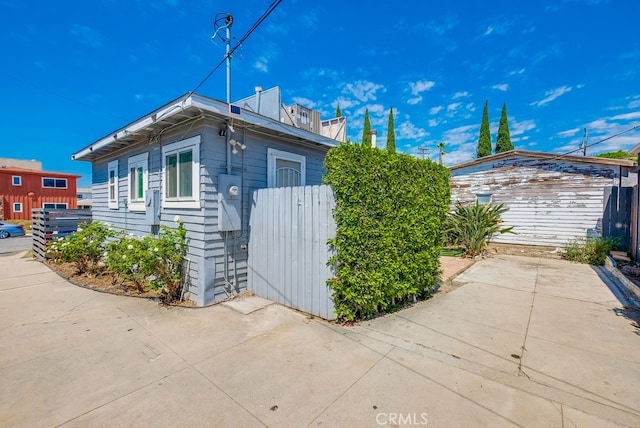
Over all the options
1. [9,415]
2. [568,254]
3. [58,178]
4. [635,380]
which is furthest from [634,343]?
[58,178]

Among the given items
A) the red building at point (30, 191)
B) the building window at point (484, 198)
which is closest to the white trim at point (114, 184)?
the building window at point (484, 198)

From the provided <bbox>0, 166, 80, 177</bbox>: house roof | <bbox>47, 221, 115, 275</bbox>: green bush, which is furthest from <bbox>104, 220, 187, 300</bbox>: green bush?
<bbox>0, 166, 80, 177</bbox>: house roof

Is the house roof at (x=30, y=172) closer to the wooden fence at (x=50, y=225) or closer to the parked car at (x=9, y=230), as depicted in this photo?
the parked car at (x=9, y=230)

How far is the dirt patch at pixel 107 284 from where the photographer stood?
4933mm

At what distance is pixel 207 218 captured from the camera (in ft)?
14.5

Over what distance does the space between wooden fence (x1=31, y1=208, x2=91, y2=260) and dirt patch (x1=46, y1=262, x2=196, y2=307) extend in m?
1.78

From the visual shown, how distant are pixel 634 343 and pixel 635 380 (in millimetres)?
1066

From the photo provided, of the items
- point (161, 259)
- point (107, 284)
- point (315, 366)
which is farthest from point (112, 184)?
point (315, 366)

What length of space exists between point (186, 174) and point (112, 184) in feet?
14.6

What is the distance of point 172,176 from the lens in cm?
521

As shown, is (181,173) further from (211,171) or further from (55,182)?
(55,182)

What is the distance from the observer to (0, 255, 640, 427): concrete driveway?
6.94ft

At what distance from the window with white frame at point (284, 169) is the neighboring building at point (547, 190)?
831cm

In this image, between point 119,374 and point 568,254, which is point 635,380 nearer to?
point 119,374
